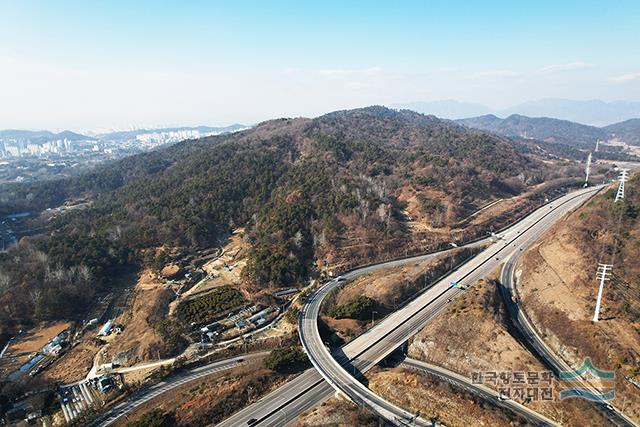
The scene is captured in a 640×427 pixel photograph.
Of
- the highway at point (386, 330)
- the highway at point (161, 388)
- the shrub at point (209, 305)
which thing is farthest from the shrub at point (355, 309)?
the shrub at point (209, 305)

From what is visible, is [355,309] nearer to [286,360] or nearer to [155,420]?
[286,360]

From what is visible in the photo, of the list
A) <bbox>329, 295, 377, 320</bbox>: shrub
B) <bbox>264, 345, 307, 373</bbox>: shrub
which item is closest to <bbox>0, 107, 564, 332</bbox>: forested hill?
<bbox>329, 295, 377, 320</bbox>: shrub

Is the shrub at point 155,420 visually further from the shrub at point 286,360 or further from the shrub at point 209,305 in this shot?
the shrub at point 209,305

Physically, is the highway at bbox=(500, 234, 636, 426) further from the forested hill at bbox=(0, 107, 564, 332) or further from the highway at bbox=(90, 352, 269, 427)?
the highway at bbox=(90, 352, 269, 427)

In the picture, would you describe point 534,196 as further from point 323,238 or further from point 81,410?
point 81,410

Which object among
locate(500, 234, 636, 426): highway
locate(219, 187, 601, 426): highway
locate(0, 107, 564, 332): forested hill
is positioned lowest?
locate(500, 234, 636, 426): highway

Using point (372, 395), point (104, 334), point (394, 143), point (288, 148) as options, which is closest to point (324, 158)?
point (288, 148)

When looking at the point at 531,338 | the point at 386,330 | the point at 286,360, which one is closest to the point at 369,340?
the point at 386,330
